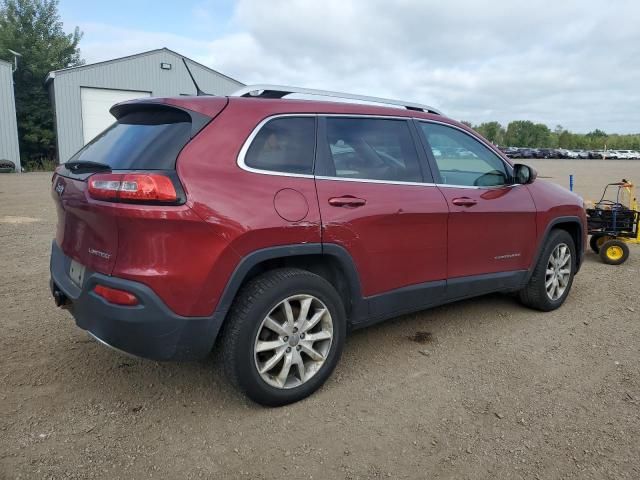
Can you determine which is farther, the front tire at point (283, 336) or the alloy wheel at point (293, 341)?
the alloy wheel at point (293, 341)

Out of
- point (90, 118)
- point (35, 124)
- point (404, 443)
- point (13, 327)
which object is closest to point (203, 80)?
point (90, 118)

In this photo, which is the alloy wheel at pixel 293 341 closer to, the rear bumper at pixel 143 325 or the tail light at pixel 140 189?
the rear bumper at pixel 143 325

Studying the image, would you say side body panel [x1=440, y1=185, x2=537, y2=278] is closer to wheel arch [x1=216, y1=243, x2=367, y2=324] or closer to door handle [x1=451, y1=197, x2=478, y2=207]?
door handle [x1=451, y1=197, x2=478, y2=207]

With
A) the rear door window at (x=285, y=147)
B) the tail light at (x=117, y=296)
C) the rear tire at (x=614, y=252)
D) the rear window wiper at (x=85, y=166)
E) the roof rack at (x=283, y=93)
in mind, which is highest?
the roof rack at (x=283, y=93)

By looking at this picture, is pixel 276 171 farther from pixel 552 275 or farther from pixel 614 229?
pixel 614 229

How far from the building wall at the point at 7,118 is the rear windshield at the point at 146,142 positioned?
26.1 meters

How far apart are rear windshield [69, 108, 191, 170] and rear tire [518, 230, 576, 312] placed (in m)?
3.42

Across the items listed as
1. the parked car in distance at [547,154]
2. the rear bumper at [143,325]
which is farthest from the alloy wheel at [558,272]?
the parked car in distance at [547,154]

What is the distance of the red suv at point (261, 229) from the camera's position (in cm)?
256

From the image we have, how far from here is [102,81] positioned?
82.0 feet

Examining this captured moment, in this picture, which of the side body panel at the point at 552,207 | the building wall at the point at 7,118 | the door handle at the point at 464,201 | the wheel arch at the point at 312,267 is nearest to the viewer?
the wheel arch at the point at 312,267

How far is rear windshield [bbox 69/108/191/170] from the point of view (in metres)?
2.65

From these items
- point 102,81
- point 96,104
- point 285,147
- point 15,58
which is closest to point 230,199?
point 285,147

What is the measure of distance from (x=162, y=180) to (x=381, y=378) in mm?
→ 1947
